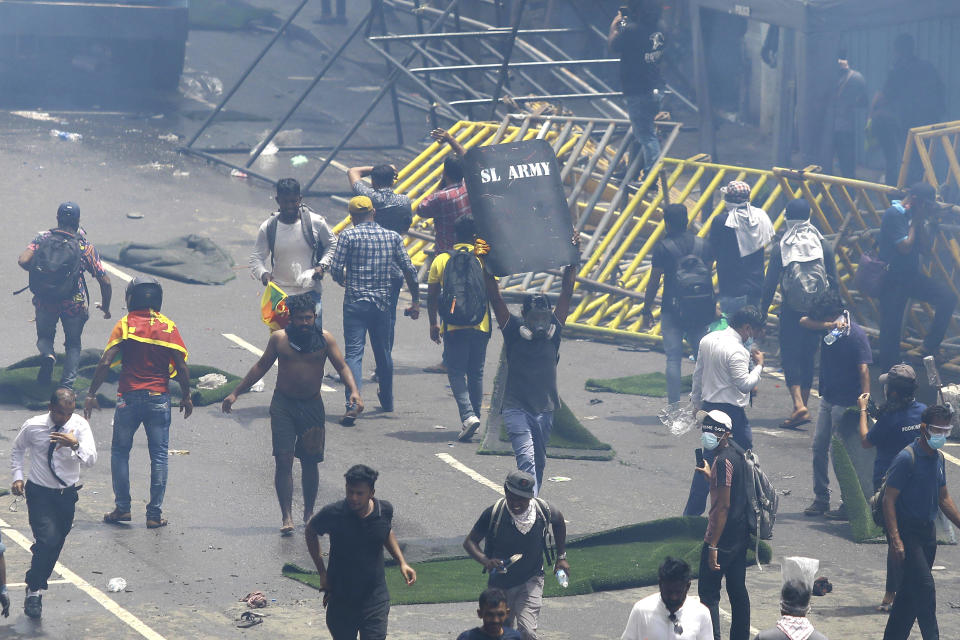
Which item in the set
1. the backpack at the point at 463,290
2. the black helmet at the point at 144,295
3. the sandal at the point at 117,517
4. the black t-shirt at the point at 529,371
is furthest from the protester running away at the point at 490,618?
the backpack at the point at 463,290

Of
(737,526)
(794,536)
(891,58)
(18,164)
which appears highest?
(891,58)

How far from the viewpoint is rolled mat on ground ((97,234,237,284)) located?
53.8ft

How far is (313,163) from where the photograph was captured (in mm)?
21516

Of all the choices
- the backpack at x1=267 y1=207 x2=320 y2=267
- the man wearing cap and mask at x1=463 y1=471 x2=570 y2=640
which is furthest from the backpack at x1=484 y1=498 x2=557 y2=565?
the backpack at x1=267 y1=207 x2=320 y2=267

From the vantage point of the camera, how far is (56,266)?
12125mm

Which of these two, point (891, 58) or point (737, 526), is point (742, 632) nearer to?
point (737, 526)

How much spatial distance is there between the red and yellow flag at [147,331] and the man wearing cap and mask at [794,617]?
4799 mm

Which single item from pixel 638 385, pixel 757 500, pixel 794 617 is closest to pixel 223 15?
pixel 638 385

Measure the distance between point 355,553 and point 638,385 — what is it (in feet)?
23.9

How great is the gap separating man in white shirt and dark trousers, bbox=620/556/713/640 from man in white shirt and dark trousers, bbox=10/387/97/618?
3.57 meters

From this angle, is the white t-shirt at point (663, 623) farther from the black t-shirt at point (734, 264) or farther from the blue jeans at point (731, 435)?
the black t-shirt at point (734, 264)

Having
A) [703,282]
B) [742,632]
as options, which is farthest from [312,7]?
[742,632]

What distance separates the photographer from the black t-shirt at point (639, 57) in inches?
679

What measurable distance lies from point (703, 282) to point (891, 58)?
9.03 m
